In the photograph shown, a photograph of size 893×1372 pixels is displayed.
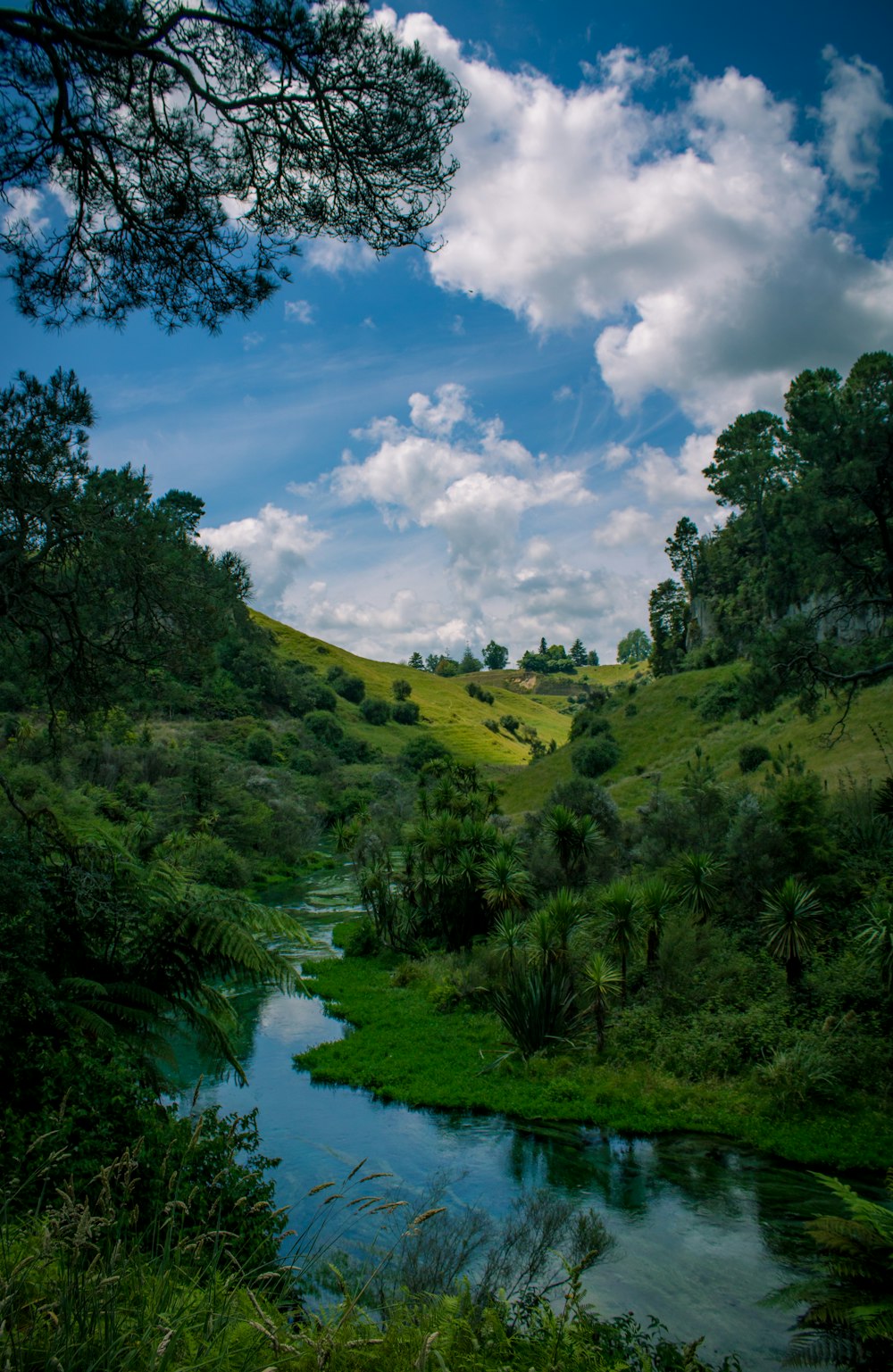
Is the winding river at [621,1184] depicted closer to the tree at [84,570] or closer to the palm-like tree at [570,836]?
the tree at [84,570]

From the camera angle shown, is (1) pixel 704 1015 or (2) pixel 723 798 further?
(2) pixel 723 798

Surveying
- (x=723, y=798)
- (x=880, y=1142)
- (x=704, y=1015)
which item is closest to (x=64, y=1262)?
(x=880, y=1142)

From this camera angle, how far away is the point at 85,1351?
282cm

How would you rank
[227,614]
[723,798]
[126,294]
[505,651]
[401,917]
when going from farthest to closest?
1. [505,651]
2. [401,917]
3. [723,798]
4. [227,614]
5. [126,294]

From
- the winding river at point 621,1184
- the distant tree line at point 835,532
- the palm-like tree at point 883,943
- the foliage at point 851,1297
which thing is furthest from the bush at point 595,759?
the foliage at point 851,1297

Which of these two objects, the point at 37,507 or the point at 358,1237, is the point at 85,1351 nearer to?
the point at 37,507

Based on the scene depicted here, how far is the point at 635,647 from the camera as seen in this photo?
19350cm

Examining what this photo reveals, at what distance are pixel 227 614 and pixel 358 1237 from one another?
8.82 m

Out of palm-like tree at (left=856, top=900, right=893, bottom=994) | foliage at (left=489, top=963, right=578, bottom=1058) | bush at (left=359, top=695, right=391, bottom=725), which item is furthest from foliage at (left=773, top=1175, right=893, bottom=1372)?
bush at (left=359, top=695, right=391, bottom=725)

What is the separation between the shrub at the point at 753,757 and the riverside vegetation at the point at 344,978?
0.22m

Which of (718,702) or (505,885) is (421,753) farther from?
(505,885)

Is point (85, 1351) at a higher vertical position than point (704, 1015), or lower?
higher

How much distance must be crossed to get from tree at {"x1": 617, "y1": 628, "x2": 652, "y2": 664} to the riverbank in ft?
564

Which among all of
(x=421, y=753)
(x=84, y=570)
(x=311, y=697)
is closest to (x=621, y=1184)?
(x=84, y=570)
